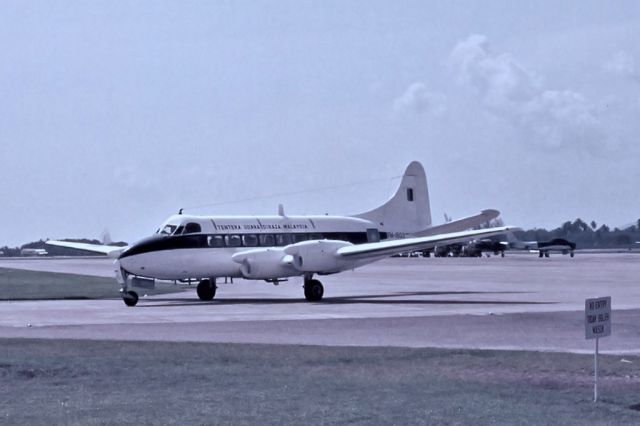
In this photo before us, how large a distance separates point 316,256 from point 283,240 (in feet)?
7.21

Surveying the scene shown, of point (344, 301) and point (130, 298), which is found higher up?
point (130, 298)

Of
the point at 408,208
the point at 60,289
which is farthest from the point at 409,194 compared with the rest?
the point at 60,289

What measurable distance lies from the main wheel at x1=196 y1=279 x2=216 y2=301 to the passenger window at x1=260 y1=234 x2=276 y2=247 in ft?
7.61

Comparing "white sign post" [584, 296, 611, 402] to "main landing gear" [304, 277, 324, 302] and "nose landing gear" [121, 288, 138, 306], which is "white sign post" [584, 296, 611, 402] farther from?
"nose landing gear" [121, 288, 138, 306]

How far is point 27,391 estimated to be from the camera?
48.8 ft

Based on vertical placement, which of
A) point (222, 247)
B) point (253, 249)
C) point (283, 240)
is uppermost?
point (283, 240)

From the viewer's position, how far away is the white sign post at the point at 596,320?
13945 millimetres

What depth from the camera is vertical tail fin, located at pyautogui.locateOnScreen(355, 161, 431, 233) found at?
141ft

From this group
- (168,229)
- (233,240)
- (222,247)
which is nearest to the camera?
(168,229)

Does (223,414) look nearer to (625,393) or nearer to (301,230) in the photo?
(625,393)

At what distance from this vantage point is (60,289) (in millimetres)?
47906

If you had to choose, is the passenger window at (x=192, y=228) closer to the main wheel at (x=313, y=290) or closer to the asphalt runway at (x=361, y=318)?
the asphalt runway at (x=361, y=318)

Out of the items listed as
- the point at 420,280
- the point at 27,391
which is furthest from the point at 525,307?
the point at 420,280

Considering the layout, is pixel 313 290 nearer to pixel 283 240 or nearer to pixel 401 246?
pixel 283 240
